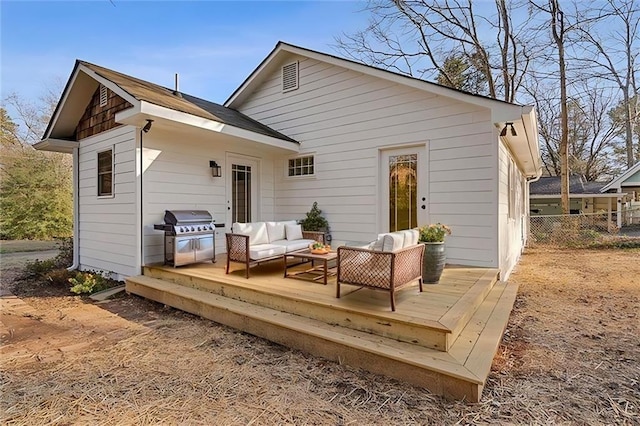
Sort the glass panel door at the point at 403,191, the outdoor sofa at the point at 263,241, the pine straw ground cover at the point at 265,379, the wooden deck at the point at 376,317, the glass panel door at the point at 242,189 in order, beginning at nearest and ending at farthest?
the pine straw ground cover at the point at 265,379
the wooden deck at the point at 376,317
the outdoor sofa at the point at 263,241
the glass panel door at the point at 403,191
the glass panel door at the point at 242,189

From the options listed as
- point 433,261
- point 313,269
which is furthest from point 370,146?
point 433,261

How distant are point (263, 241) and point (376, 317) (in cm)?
278

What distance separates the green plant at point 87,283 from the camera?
5523mm

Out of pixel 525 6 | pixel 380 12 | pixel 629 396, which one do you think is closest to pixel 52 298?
pixel 629 396

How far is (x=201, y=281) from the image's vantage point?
4.71 m

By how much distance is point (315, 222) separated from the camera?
6.92 metres

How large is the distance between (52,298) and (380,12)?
41.7 feet

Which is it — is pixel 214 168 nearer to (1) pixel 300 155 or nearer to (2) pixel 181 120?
(2) pixel 181 120

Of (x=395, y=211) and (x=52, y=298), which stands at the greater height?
(x=395, y=211)

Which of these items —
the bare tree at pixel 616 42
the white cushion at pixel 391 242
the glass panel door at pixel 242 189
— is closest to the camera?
the white cushion at pixel 391 242

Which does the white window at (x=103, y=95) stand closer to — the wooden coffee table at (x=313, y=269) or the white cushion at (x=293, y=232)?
the white cushion at (x=293, y=232)

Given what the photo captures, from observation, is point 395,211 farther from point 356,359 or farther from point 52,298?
point 52,298

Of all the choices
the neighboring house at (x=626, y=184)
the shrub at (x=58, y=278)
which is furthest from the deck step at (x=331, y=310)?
the neighboring house at (x=626, y=184)

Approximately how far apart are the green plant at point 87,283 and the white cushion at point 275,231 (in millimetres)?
3049
